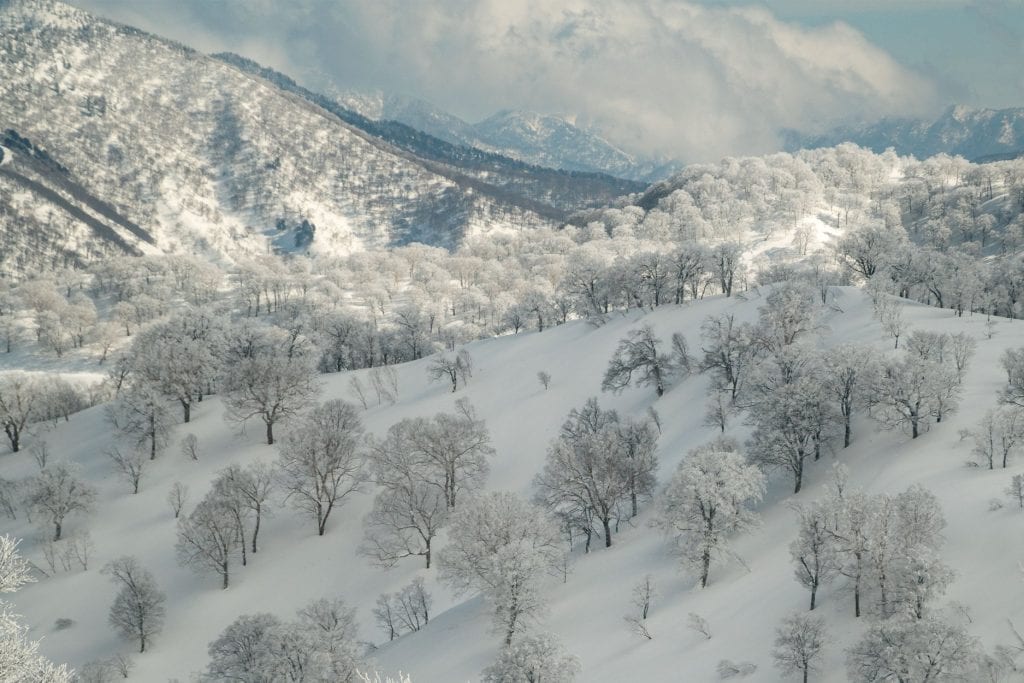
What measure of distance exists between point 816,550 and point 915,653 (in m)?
8.41

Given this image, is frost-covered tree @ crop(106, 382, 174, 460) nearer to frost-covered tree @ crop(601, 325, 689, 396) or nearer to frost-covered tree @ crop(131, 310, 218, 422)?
frost-covered tree @ crop(131, 310, 218, 422)

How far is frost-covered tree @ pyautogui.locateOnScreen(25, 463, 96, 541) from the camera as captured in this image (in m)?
58.9

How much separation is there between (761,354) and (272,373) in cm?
5027

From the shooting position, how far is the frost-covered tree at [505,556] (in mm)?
37094

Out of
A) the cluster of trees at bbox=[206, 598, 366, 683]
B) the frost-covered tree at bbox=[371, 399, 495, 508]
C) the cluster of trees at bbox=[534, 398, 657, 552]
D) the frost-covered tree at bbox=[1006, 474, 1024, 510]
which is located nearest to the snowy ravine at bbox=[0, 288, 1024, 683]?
the frost-covered tree at bbox=[1006, 474, 1024, 510]

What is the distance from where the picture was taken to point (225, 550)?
52.8 meters

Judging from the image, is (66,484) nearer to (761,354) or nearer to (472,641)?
(472,641)

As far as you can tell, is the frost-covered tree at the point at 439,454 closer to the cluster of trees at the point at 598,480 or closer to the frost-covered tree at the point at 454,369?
the cluster of trees at the point at 598,480

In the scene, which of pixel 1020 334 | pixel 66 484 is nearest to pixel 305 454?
→ pixel 66 484

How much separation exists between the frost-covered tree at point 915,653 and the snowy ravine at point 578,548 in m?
3.33

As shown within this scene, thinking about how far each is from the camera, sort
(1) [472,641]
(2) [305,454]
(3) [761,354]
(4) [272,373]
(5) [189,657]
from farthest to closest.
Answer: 1. (4) [272,373]
2. (3) [761,354]
3. (2) [305,454]
4. (5) [189,657]
5. (1) [472,641]

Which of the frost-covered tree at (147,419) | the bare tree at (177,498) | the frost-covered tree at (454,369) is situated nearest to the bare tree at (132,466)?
the frost-covered tree at (147,419)

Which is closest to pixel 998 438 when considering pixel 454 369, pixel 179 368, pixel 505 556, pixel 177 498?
pixel 505 556

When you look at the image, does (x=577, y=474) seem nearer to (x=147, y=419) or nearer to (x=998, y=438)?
(x=998, y=438)
